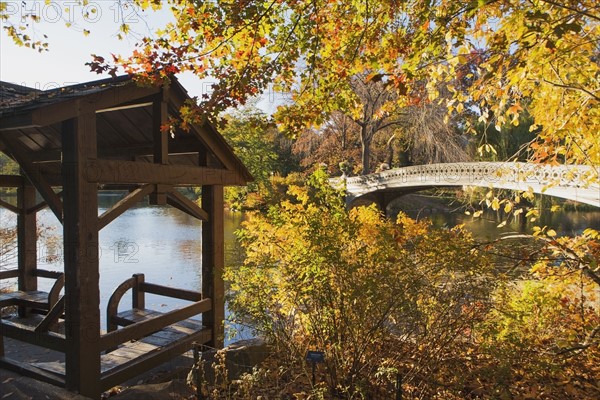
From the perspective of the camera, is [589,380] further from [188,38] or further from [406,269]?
[188,38]

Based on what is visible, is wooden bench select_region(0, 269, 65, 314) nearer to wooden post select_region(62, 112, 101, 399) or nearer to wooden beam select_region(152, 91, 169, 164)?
wooden post select_region(62, 112, 101, 399)

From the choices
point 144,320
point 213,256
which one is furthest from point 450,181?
point 144,320

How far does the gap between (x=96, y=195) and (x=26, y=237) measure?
3507mm

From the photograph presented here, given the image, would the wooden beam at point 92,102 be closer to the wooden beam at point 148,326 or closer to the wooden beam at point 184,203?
the wooden beam at point 184,203

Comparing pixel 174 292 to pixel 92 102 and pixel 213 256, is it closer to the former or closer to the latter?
pixel 213 256

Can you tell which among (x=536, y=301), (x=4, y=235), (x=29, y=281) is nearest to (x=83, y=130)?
(x=29, y=281)

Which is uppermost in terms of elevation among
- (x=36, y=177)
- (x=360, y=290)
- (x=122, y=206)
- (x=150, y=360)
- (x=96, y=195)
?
(x=36, y=177)

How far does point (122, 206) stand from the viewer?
14.0 ft

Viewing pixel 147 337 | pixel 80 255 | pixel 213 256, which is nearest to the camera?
pixel 80 255

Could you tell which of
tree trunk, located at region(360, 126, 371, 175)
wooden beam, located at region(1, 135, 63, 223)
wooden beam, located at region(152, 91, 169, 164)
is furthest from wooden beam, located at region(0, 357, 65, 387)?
tree trunk, located at region(360, 126, 371, 175)

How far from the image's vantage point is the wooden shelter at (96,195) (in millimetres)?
3850

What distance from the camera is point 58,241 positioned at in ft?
50.2

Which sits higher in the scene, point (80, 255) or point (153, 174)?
point (153, 174)

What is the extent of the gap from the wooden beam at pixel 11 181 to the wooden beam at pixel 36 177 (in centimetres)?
95
